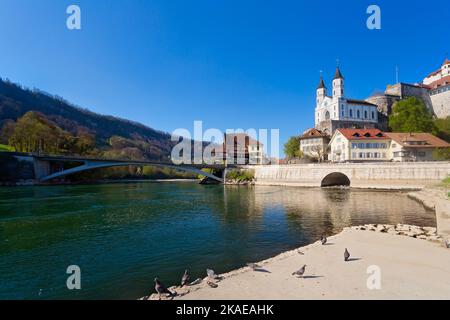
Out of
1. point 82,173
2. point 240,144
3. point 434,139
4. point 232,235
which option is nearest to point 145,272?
point 232,235

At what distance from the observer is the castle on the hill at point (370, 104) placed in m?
81.1

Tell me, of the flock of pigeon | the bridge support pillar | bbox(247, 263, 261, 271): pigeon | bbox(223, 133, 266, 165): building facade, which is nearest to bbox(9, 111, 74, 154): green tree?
the bridge support pillar

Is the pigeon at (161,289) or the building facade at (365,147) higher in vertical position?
the building facade at (365,147)

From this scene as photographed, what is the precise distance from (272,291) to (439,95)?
346ft

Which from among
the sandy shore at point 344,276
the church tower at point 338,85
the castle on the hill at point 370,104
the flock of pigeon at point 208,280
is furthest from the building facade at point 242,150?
the flock of pigeon at point 208,280

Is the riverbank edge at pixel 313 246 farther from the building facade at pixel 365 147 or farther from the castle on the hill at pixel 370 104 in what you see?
the castle on the hill at pixel 370 104

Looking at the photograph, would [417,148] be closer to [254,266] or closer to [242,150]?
[242,150]

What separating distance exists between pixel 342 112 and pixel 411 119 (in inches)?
705

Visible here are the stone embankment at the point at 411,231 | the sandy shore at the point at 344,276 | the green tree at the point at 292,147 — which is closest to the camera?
the sandy shore at the point at 344,276

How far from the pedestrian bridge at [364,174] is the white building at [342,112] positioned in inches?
1090

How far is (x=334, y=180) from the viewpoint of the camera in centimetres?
5625

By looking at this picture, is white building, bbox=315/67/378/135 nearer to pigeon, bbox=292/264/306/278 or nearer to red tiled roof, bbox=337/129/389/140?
red tiled roof, bbox=337/129/389/140

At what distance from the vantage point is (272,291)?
7344mm
